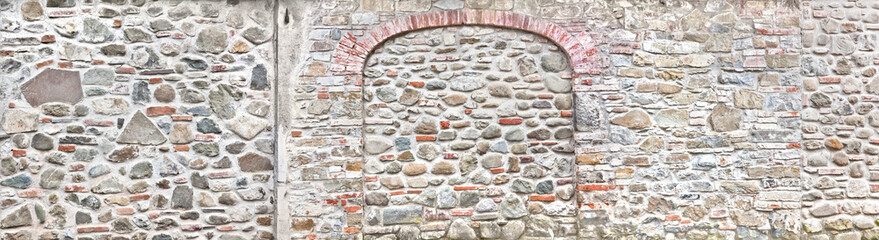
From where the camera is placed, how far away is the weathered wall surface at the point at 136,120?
491cm

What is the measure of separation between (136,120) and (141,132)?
10 cm

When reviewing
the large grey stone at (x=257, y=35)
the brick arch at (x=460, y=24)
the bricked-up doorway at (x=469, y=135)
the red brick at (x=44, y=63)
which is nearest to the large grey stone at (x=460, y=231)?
the bricked-up doorway at (x=469, y=135)

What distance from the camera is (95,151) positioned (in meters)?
4.93

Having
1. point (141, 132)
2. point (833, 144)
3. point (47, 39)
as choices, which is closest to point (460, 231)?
point (141, 132)

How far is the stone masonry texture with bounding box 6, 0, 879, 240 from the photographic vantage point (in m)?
4.93

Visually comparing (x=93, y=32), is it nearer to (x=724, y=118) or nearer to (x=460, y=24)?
(x=460, y=24)

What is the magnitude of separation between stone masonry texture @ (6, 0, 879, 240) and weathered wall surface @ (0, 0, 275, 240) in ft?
0.05

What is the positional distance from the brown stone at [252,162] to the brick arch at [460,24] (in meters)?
0.86

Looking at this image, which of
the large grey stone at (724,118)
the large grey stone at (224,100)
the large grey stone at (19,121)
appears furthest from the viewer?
the large grey stone at (724,118)

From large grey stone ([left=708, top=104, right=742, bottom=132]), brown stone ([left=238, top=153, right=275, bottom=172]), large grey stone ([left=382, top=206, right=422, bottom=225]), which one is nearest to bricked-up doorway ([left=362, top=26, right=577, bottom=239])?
large grey stone ([left=382, top=206, right=422, bottom=225])

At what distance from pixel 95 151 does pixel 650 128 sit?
414 centimetres

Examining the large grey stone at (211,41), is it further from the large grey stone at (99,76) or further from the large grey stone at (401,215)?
the large grey stone at (401,215)

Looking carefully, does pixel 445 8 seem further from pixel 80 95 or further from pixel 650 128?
pixel 80 95

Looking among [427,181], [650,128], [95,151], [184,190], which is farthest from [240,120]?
[650,128]
